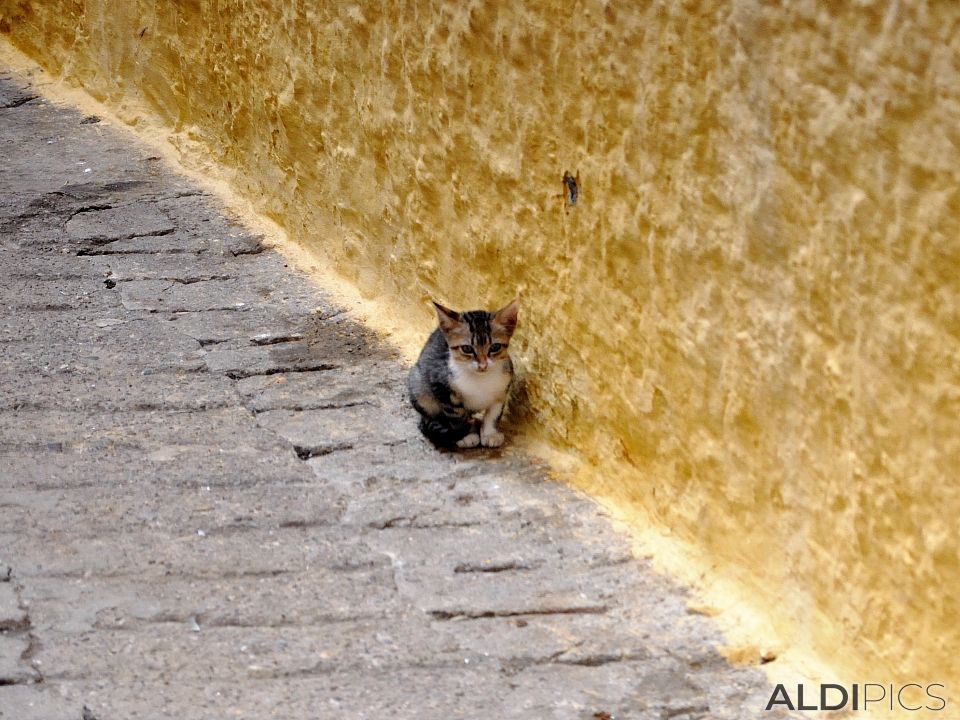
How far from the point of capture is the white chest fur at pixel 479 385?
15.5 feet

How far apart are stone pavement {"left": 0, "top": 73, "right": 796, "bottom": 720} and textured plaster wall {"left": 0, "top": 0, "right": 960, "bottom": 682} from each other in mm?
342

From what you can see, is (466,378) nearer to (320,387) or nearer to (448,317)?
(448,317)

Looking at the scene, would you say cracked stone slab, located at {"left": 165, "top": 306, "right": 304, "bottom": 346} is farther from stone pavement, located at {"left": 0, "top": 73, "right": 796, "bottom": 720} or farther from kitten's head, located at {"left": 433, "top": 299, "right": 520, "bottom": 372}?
kitten's head, located at {"left": 433, "top": 299, "right": 520, "bottom": 372}

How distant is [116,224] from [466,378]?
8.29 ft

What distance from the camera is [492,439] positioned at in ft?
15.8

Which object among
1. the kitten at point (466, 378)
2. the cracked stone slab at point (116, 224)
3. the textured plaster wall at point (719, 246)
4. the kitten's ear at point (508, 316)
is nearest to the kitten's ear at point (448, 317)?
the kitten at point (466, 378)

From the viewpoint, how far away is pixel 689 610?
391cm

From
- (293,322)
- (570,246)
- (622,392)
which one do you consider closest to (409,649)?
(622,392)

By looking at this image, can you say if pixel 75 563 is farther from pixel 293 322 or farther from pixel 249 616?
pixel 293 322

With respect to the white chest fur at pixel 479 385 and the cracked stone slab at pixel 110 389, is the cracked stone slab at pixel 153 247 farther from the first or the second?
the white chest fur at pixel 479 385

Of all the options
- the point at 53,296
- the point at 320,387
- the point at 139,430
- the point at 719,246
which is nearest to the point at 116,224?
the point at 53,296

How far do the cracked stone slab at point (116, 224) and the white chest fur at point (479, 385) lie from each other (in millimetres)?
2300

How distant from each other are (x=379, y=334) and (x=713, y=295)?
2.07m

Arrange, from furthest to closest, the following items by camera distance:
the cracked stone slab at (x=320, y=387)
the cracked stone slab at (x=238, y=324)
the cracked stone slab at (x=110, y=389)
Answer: the cracked stone slab at (x=238, y=324), the cracked stone slab at (x=320, y=387), the cracked stone slab at (x=110, y=389)
